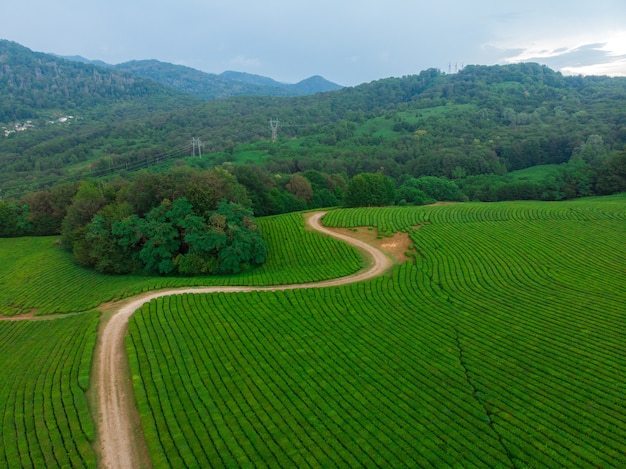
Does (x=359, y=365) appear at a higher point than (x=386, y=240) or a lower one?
lower

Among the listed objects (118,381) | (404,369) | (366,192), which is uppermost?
(366,192)

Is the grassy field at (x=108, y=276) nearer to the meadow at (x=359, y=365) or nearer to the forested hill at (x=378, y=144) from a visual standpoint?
the meadow at (x=359, y=365)

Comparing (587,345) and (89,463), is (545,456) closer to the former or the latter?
(587,345)

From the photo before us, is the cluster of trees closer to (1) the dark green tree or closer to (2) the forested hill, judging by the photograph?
(1) the dark green tree

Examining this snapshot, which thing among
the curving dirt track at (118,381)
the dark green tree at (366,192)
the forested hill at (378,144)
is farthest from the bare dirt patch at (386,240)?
the forested hill at (378,144)

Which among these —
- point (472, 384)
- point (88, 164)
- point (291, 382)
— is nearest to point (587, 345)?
point (472, 384)

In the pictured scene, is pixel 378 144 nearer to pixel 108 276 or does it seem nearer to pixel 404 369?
pixel 108 276

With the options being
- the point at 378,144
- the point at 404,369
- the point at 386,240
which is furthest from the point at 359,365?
the point at 378,144
